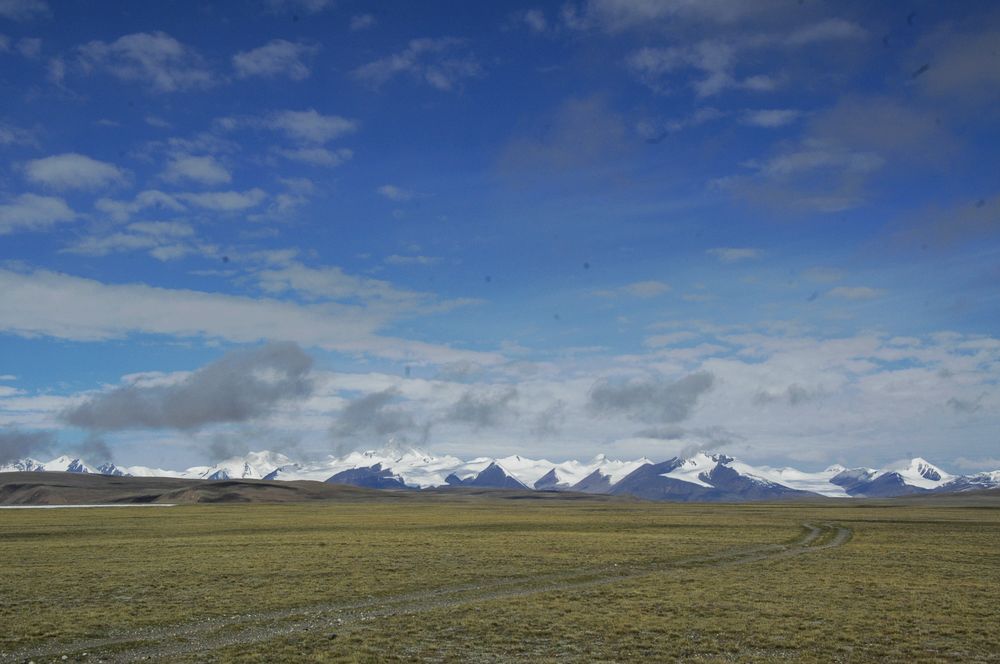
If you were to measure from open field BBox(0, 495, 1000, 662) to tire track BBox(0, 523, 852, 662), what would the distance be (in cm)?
11

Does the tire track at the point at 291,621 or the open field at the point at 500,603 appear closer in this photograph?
the tire track at the point at 291,621

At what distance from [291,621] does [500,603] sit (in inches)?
333

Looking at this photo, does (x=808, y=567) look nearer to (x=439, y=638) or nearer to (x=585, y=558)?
(x=585, y=558)

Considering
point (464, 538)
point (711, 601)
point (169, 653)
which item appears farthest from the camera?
point (464, 538)

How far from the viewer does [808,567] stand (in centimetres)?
4388

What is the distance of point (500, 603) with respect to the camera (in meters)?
31.0

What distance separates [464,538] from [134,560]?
2792 centimetres

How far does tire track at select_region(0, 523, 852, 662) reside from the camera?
22781 mm

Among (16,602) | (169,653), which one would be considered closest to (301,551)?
(16,602)

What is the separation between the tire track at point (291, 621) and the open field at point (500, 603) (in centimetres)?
11

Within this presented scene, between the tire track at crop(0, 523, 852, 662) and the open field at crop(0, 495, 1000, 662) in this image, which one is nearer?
the tire track at crop(0, 523, 852, 662)

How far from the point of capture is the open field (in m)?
23.1

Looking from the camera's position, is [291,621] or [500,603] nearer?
[291,621]

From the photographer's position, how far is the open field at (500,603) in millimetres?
23062
